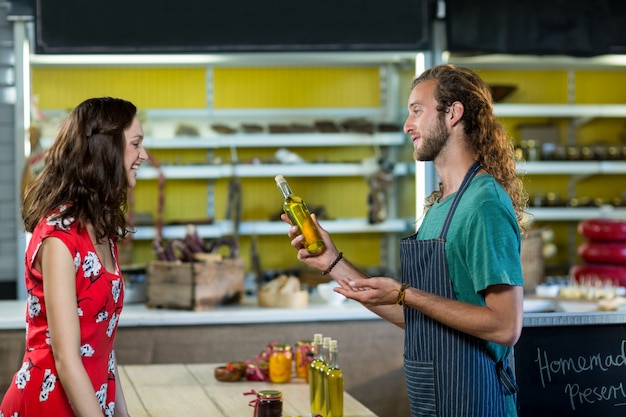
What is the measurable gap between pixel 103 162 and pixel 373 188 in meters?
4.21

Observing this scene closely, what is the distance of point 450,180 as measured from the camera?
2580 mm

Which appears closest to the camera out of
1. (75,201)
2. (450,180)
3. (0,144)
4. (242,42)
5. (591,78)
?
(75,201)

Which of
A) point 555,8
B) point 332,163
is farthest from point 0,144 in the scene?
point 555,8

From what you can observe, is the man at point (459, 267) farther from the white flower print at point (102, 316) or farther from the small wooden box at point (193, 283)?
the small wooden box at point (193, 283)

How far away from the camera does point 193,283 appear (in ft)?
16.7

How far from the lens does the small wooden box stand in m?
5.10

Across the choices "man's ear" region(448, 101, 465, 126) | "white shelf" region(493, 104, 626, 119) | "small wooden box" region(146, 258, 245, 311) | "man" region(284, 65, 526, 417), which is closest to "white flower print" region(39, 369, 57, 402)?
"man" region(284, 65, 526, 417)

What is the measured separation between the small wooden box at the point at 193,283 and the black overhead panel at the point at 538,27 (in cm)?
198

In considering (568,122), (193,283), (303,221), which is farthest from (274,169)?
(303,221)

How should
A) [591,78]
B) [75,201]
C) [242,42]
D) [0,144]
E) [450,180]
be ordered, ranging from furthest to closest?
[591,78] → [0,144] → [242,42] → [450,180] → [75,201]

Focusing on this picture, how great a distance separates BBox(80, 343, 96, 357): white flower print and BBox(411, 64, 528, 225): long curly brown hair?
3.70 ft

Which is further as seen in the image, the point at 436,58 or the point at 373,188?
the point at 373,188

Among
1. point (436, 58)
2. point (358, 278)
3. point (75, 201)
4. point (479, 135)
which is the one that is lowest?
point (358, 278)

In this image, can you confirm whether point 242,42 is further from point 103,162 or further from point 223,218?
point 103,162
